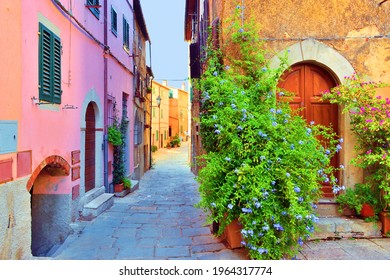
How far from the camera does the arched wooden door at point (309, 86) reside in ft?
15.6

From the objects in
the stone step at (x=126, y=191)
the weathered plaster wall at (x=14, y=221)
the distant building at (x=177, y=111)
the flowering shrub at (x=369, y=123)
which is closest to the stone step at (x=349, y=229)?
the flowering shrub at (x=369, y=123)

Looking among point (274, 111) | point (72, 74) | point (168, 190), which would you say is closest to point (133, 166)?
point (168, 190)

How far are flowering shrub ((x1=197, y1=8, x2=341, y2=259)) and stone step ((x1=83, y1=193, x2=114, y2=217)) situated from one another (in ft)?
10.2

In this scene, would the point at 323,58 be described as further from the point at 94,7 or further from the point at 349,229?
the point at 94,7

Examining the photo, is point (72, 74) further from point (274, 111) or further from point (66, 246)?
point (274, 111)

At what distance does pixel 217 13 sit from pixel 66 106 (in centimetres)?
300

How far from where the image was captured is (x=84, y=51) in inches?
247

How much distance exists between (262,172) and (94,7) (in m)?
5.52

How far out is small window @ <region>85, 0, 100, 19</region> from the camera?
662cm

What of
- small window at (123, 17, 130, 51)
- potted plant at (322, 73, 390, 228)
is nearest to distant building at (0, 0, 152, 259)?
small window at (123, 17, 130, 51)

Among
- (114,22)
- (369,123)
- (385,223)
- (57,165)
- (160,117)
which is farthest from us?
(160,117)

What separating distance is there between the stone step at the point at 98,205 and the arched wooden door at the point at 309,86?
4.17 meters

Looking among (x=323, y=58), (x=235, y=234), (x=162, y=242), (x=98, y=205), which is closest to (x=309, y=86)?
(x=323, y=58)

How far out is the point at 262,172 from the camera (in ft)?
11.1
